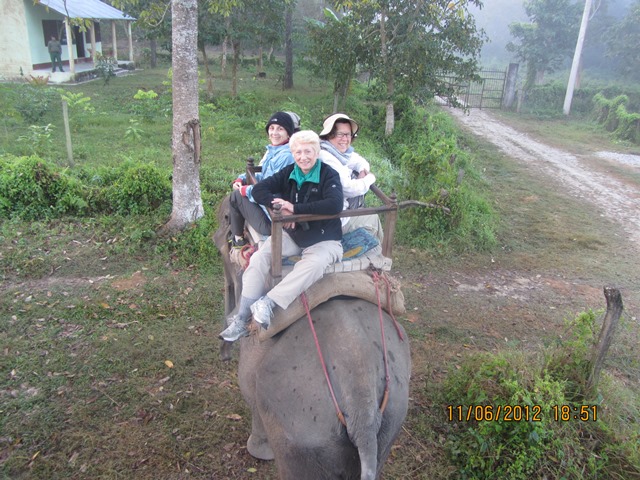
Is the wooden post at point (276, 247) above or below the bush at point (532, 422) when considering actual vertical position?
above

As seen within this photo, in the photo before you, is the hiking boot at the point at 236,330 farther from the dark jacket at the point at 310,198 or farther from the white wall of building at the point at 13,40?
the white wall of building at the point at 13,40

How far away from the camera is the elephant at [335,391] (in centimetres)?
261

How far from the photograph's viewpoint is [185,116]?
7.05 m

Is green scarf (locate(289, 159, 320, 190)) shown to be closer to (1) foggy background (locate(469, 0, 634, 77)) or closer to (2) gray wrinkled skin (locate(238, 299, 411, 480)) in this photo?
(2) gray wrinkled skin (locate(238, 299, 411, 480))

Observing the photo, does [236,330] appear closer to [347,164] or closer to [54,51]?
[347,164]

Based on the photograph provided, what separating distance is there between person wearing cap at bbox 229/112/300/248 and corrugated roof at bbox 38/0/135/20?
17.1 metres

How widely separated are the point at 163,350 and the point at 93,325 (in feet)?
3.29

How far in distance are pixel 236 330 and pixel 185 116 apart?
4.52m

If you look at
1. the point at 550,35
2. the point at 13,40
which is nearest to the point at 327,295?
the point at 13,40

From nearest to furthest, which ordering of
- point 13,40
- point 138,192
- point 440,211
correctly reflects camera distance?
point 138,192 < point 440,211 < point 13,40

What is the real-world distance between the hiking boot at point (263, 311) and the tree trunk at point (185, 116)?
4.57 m

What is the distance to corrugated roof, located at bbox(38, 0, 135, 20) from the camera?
17.9 m

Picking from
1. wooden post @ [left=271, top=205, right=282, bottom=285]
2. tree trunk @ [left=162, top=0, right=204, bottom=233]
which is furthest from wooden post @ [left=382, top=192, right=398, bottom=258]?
tree trunk @ [left=162, top=0, right=204, bottom=233]

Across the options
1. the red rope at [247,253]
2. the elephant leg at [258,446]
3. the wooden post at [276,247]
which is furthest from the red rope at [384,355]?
the elephant leg at [258,446]
